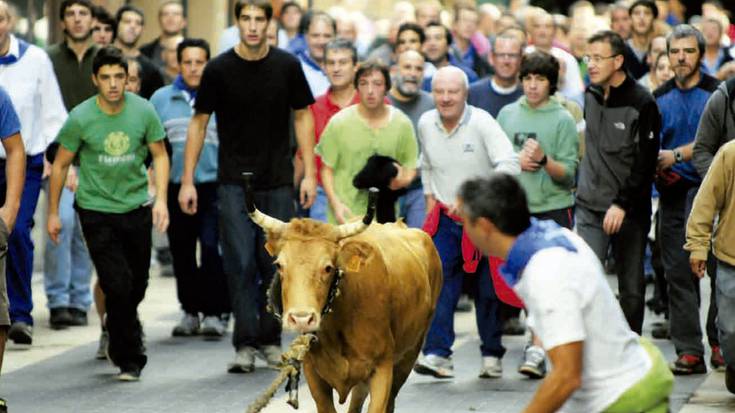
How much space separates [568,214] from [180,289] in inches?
133

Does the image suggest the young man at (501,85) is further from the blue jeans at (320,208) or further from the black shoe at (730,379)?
the black shoe at (730,379)

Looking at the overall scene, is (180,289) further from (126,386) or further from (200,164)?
(126,386)

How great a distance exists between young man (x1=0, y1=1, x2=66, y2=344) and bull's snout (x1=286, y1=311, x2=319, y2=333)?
16.9 ft

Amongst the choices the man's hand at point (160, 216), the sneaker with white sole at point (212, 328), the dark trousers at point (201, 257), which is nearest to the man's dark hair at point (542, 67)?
the man's hand at point (160, 216)

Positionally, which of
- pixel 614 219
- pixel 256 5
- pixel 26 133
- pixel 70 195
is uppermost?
pixel 256 5

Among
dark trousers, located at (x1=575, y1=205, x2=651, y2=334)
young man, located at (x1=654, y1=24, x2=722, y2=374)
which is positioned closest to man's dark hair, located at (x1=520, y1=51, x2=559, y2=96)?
young man, located at (x1=654, y1=24, x2=722, y2=374)

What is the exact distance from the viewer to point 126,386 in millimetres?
11867

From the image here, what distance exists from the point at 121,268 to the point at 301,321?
3698mm

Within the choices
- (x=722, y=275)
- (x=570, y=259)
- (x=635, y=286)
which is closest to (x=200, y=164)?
(x=635, y=286)

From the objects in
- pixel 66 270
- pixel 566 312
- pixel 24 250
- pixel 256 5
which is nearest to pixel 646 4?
pixel 66 270

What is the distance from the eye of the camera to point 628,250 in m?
12.5

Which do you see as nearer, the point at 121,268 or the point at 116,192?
the point at 121,268

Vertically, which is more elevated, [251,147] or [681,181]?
[251,147]

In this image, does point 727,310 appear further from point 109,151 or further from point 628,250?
point 109,151
